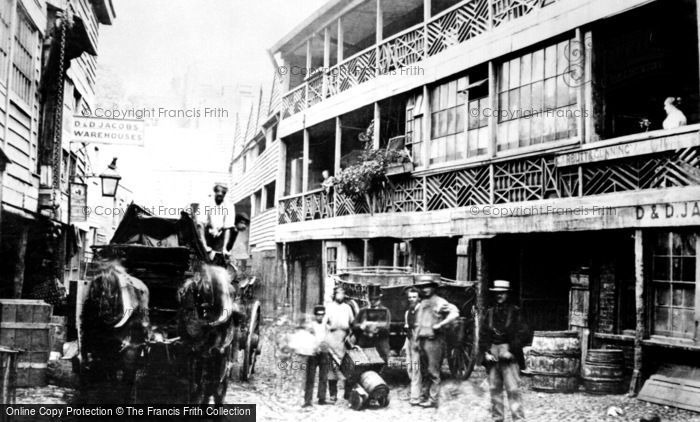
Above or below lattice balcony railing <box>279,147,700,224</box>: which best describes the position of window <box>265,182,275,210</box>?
above

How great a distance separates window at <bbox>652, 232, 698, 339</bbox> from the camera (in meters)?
7.41

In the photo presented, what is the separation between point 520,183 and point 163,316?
18.6 ft

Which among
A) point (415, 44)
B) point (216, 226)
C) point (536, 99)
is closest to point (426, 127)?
point (415, 44)

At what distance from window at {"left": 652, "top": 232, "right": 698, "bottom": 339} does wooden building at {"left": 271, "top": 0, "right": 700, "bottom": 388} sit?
17 mm

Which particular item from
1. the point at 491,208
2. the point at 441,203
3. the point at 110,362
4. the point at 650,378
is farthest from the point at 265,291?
the point at 650,378

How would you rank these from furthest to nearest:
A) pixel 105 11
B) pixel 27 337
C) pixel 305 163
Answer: pixel 305 163, pixel 105 11, pixel 27 337

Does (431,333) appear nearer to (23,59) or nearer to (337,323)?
(337,323)

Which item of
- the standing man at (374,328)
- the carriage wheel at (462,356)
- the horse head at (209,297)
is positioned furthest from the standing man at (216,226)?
the carriage wheel at (462,356)

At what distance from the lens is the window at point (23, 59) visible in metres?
8.06

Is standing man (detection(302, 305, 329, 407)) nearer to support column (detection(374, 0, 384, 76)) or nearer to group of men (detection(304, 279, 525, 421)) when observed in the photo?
group of men (detection(304, 279, 525, 421))

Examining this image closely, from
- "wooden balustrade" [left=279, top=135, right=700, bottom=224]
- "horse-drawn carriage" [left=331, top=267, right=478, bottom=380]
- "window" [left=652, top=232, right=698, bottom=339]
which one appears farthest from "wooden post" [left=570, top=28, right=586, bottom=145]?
"horse-drawn carriage" [left=331, top=267, right=478, bottom=380]

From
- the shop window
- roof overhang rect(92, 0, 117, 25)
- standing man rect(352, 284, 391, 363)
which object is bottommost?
standing man rect(352, 284, 391, 363)

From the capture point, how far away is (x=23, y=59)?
27.3ft

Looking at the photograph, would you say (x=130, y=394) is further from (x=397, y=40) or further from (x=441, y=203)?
(x=397, y=40)
